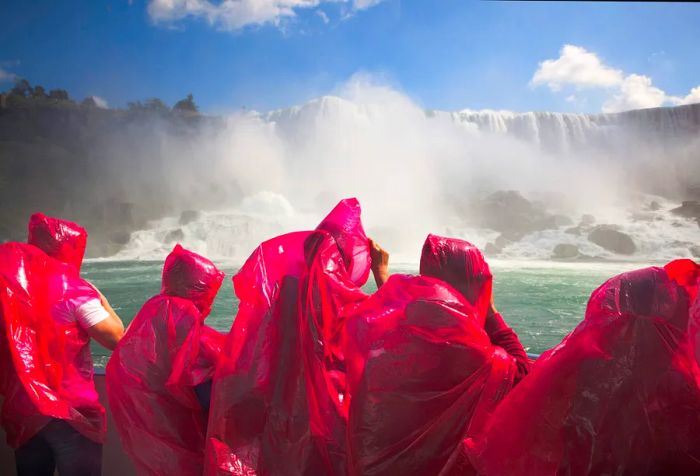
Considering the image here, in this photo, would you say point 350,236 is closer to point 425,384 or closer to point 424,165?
point 425,384

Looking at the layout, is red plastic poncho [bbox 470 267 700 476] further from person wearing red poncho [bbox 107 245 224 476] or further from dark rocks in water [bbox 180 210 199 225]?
dark rocks in water [bbox 180 210 199 225]

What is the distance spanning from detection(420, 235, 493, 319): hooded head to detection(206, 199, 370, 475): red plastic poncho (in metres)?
0.17

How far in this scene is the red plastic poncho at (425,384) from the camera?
2.88 feet

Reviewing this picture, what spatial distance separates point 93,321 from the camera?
1.25m

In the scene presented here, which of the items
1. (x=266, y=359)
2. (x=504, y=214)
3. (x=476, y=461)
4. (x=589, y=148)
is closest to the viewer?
(x=476, y=461)

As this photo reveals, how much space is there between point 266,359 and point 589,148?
18.4 metres

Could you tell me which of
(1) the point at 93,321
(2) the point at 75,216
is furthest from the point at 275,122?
(1) the point at 93,321

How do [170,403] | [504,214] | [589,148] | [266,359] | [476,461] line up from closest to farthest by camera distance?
[476,461] → [266,359] → [170,403] → [504,214] → [589,148]

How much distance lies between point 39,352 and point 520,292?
8429 millimetres

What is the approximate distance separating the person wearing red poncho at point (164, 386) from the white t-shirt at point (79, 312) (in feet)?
0.36

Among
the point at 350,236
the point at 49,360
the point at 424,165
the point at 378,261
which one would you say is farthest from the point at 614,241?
the point at 49,360

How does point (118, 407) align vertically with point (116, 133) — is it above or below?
below

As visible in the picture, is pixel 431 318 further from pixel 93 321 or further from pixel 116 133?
pixel 116 133

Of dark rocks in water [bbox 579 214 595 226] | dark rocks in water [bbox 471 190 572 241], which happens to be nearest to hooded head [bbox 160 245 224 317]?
dark rocks in water [bbox 471 190 572 241]
